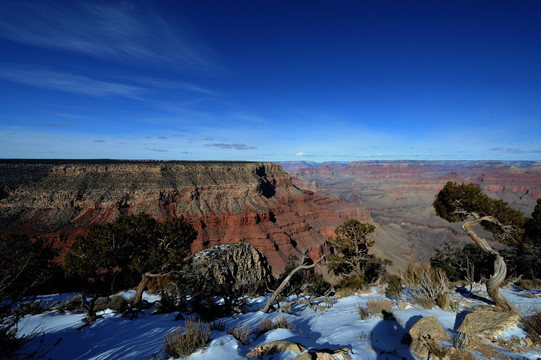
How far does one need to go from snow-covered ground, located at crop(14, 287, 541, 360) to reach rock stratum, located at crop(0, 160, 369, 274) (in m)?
45.4

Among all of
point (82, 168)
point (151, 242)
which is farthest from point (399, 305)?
point (82, 168)

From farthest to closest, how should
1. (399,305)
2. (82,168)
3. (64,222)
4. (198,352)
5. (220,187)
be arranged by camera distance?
(220,187) → (82,168) → (64,222) → (399,305) → (198,352)

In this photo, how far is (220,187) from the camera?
6812 centimetres

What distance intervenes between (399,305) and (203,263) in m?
15.1

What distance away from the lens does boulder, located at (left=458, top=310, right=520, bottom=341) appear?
182 inches

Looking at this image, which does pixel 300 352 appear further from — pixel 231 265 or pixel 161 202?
pixel 161 202

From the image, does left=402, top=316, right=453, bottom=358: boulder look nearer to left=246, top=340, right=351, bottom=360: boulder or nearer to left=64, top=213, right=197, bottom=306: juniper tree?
left=246, top=340, right=351, bottom=360: boulder

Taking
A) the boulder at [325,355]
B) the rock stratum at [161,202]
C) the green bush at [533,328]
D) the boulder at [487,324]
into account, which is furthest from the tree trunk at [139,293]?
the rock stratum at [161,202]

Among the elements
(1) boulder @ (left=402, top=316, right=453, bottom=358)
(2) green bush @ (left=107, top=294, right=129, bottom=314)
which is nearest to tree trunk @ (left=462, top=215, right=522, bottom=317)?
(1) boulder @ (left=402, top=316, right=453, bottom=358)

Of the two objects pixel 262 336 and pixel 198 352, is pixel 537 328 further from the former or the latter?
pixel 198 352

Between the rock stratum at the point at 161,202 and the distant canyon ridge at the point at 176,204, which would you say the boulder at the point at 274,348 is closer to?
the distant canyon ridge at the point at 176,204

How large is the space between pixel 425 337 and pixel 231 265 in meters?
18.0

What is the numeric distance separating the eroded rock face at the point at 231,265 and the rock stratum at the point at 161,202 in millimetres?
27426

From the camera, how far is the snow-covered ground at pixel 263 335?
4484 mm
